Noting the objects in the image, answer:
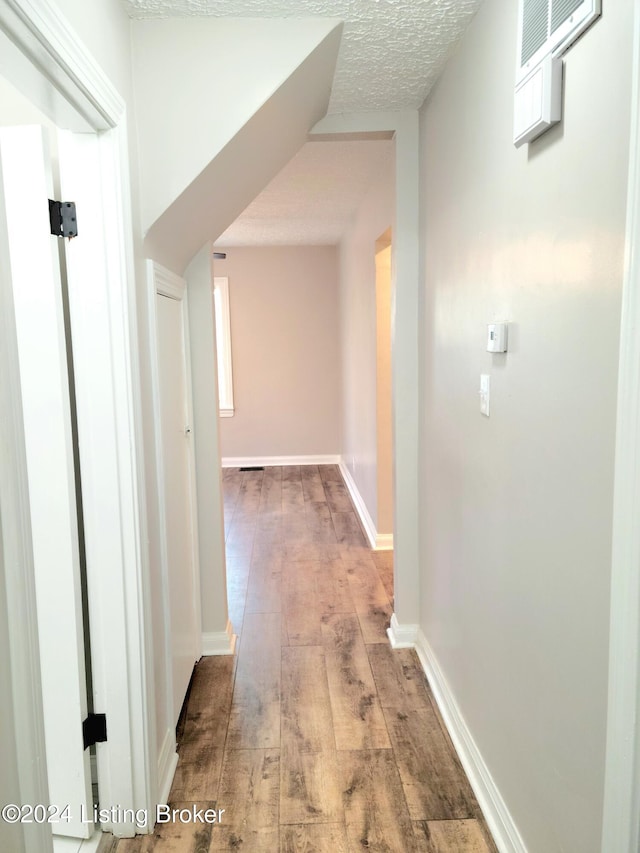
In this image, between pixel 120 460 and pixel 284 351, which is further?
pixel 284 351

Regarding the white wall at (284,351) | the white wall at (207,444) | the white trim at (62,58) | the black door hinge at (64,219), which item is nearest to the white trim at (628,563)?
the white trim at (62,58)

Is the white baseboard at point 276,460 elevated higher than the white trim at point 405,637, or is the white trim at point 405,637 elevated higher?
the white baseboard at point 276,460

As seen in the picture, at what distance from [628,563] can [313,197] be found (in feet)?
12.3

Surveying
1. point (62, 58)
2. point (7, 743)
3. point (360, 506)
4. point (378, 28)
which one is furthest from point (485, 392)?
point (360, 506)

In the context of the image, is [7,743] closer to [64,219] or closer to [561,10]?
[64,219]

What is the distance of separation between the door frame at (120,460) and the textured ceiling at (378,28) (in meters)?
0.42

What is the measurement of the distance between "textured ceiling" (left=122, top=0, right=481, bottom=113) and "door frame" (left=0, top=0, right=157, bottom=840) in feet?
1.38

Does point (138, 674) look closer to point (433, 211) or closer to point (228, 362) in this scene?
point (433, 211)

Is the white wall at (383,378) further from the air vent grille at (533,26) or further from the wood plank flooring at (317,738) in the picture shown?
the air vent grille at (533,26)

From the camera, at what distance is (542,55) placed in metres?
1.25

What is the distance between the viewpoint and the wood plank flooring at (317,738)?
171cm

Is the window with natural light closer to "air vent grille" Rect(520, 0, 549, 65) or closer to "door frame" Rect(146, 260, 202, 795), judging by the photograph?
"door frame" Rect(146, 260, 202, 795)

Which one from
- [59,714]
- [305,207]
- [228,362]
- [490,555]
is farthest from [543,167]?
[228,362]

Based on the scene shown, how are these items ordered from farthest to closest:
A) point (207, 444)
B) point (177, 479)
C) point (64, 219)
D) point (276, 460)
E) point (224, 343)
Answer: point (276, 460) < point (224, 343) < point (207, 444) < point (177, 479) < point (64, 219)
